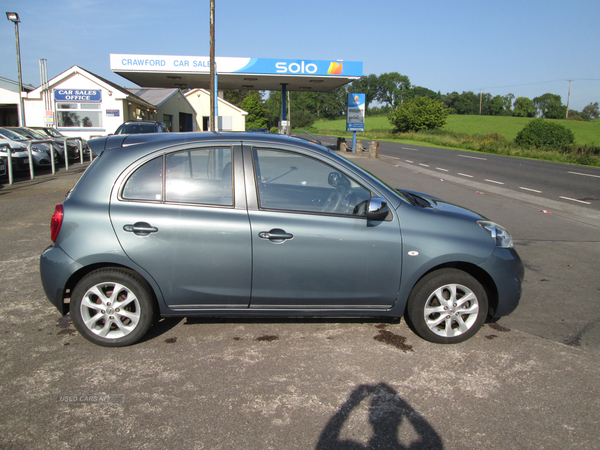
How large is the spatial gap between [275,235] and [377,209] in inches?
32.9

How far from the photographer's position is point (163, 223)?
11.5 ft

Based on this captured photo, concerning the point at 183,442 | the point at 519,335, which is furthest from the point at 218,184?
the point at 519,335

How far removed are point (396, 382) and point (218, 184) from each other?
2.07m

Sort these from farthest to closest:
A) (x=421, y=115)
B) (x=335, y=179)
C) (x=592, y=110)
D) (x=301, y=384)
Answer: (x=592, y=110) < (x=421, y=115) < (x=335, y=179) < (x=301, y=384)

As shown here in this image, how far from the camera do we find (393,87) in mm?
143375

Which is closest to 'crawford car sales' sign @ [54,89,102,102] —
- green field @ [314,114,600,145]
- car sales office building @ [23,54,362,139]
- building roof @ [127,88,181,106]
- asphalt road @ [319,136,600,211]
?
car sales office building @ [23,54,362,139]

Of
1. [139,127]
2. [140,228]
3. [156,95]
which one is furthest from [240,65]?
[140,228]

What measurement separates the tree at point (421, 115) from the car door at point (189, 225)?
218ft

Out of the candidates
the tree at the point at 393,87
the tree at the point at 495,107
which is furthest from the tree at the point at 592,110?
the tree at the point at 393,87

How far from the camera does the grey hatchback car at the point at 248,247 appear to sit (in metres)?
3.51

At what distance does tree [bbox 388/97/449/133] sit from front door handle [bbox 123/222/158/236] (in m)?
66.7

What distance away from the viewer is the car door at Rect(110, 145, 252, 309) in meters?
3.50

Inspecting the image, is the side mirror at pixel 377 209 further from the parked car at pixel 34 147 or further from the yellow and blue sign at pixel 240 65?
the yellow and blue sign at pixel 240 65

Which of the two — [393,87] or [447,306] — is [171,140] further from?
[393,87]
